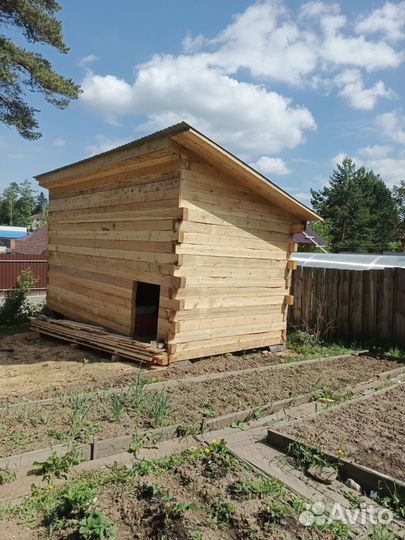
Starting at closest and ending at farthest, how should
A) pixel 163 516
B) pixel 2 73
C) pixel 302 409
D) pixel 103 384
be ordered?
pixel 163 516 → pixel 302 409 → pixel 103 384 → pixel 2 73

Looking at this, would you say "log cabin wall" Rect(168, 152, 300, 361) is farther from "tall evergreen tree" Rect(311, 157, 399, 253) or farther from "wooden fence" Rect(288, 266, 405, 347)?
"tall evergreen tree" Rect(311, 157, 399, 253)

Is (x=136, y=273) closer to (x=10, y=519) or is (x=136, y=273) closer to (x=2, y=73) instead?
(x=10, y=519)

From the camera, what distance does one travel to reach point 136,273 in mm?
7695

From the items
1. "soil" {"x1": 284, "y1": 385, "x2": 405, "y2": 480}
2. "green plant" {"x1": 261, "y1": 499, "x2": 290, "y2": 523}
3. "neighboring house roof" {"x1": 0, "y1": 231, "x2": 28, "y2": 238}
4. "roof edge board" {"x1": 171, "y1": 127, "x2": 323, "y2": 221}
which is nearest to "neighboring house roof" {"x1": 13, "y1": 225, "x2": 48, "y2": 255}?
"roof edge board" {"x1": 171, "y1": 127, "x2": 323, "y2": 221}

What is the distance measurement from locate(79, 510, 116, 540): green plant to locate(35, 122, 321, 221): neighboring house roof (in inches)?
204

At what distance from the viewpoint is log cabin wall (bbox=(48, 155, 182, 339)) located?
7.02m

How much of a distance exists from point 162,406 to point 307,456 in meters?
1.54

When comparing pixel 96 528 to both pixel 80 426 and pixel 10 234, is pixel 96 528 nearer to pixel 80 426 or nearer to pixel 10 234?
pixel 80 426

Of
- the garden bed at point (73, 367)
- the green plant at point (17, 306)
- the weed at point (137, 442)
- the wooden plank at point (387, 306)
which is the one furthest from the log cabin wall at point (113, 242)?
the wooden plank at point (387, 306)

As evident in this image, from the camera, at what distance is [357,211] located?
1812 inches

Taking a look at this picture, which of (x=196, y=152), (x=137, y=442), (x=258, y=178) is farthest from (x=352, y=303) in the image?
(x=137, y=442)

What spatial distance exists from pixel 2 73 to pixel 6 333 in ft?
22.9

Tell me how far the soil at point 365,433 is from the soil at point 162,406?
0.80 m

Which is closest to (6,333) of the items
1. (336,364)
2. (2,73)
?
(2,73)
